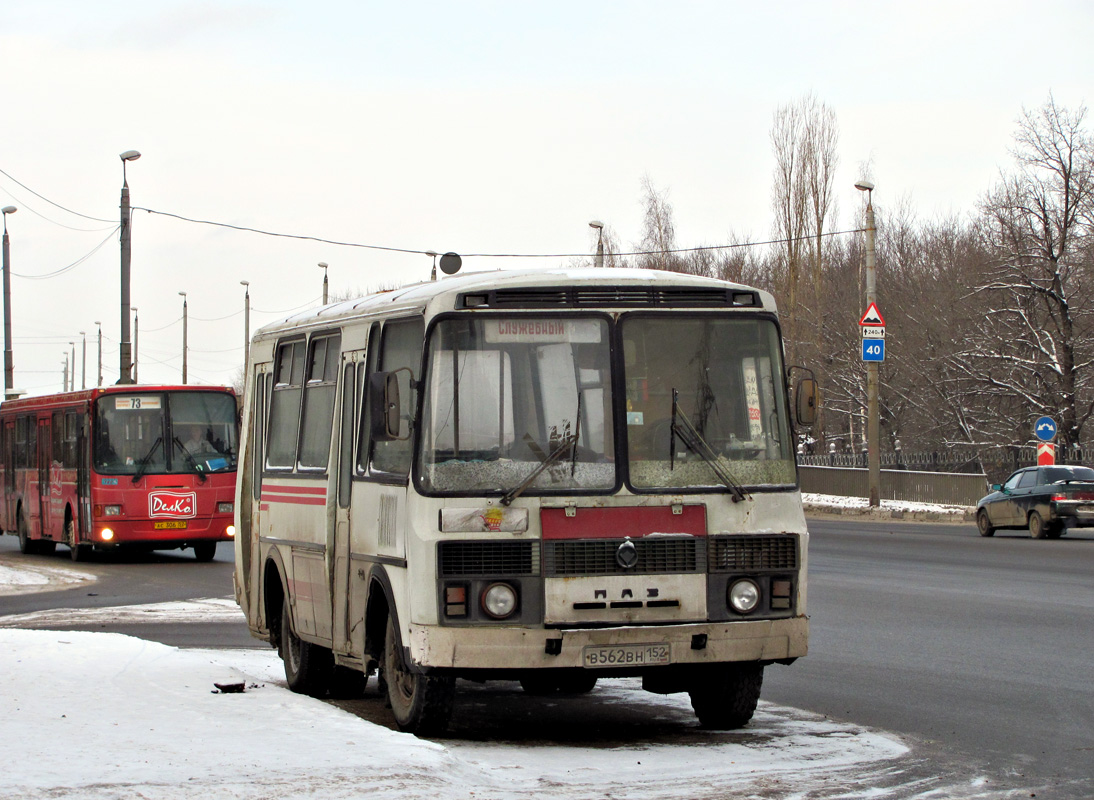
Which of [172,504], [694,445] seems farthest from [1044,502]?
[694,445]

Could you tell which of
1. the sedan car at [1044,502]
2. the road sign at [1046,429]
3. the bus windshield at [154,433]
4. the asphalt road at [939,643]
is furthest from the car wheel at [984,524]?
the bus windshield at [154,433]

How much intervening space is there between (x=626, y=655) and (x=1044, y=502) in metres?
23.7

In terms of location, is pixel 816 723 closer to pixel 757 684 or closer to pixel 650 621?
pixel 757 684

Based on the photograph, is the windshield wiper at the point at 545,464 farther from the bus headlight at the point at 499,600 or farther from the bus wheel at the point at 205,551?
the bus wheel at the point at 205,551

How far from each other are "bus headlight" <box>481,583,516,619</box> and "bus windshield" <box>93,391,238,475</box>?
59.6ft

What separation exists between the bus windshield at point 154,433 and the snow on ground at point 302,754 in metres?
15.6

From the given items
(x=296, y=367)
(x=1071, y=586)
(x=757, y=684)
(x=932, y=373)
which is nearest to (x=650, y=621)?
(x=757, y=684)

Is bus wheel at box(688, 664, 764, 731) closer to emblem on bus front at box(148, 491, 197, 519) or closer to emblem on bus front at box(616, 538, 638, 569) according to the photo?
emblem on bus front at box(616, 538, 638, 569)

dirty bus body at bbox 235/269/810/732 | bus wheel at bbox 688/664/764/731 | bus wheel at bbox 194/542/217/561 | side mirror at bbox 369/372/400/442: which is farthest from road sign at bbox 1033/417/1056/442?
side mirror at bbox 369/372/400/442

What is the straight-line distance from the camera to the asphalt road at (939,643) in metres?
9.05

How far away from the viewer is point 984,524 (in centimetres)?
3241

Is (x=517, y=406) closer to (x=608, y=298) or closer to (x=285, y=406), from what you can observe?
(x=608, y=298)

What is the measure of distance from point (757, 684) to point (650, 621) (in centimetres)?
108

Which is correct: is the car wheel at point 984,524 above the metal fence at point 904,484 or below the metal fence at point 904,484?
below
